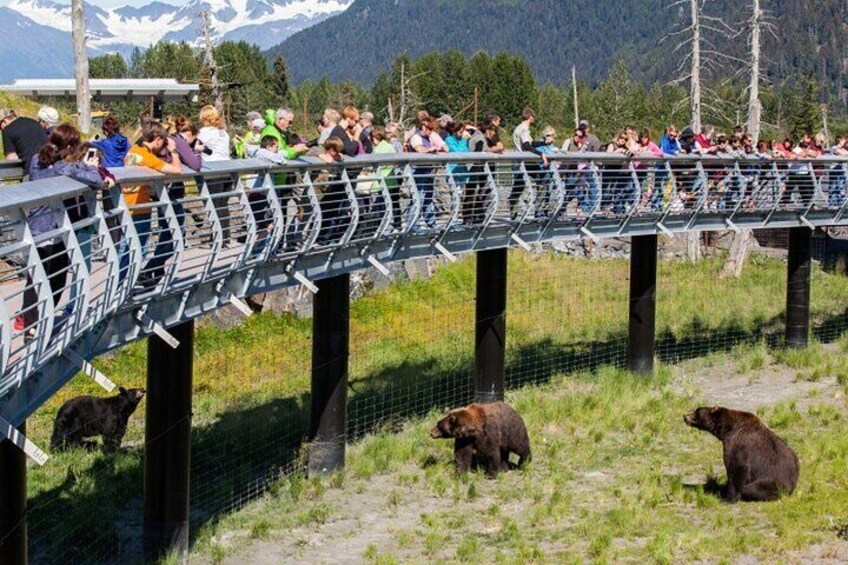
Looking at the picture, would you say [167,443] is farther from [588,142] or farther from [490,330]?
[588,142]

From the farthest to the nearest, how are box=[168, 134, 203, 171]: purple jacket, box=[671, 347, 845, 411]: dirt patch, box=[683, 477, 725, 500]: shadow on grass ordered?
box=[671, 347, 845, 411]: dirt patch < box=[683, 477, 725, 500]: shadow on grass < box=[168, 134, 203, 171]: purple jacket

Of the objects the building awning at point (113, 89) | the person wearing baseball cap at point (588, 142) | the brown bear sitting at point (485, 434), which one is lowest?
the brown bear sitting at point (485, 434)

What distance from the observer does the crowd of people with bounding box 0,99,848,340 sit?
10.9 metres

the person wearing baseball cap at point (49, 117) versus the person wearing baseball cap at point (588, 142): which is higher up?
the person wearing baseball cap at point (49, 117)

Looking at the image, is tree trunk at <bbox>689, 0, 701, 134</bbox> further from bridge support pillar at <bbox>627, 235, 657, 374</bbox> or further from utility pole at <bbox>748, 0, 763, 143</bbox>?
bridge support pillar at <bbox>627, 235, 657, 374</bbox>

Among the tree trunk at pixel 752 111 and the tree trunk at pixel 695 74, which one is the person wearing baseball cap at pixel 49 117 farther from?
the tree trunk at pixel 752 111

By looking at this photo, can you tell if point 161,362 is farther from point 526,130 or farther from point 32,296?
point 526,130

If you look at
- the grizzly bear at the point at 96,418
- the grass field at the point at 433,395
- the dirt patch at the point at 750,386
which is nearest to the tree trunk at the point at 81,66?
the grass field at the point at 433,395

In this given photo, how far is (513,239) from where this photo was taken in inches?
775

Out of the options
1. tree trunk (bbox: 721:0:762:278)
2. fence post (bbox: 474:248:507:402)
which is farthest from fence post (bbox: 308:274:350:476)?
tree trunk (bbox: 721:0:762:278)

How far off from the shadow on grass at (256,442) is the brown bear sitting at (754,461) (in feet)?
17.1

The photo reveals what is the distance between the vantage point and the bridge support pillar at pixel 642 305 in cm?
2456

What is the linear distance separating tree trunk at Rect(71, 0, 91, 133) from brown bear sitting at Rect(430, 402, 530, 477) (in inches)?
724

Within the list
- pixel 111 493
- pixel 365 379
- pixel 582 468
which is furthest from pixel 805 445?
pixel 111 493
